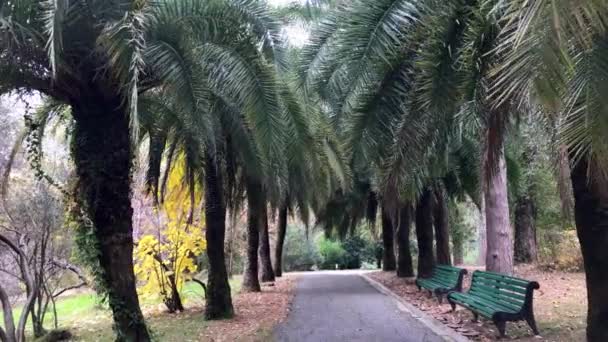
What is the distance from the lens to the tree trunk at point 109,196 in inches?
Result: 329

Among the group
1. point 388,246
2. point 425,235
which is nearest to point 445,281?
point 425,235

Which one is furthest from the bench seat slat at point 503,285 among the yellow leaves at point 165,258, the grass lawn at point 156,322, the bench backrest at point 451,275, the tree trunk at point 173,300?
the tree trunk at point 173,300

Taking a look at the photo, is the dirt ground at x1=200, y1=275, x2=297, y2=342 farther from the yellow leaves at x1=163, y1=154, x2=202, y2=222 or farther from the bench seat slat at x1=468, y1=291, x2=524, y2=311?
the bench seat slat at x1=468, y1=291, x2=524, y2=311

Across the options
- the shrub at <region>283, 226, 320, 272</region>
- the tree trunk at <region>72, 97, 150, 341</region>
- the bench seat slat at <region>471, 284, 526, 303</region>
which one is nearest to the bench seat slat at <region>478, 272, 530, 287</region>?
the bench seat slat at <region>471, 284, 526, 303</region>

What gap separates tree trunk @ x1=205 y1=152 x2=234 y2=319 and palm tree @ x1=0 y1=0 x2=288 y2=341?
403cm

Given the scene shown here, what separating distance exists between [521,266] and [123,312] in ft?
58.4

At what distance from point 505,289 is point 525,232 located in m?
14.2

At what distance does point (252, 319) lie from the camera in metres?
12.4

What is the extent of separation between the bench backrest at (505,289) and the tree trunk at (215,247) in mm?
5287

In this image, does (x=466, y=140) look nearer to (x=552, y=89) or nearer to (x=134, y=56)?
(x=134, y=56)

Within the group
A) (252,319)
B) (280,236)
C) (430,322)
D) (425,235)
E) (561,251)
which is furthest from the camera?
(280,236)

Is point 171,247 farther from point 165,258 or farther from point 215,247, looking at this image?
point 215,247

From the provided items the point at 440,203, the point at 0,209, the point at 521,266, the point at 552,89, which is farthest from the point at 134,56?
the point at 521,266

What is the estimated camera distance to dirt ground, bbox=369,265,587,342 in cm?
877
